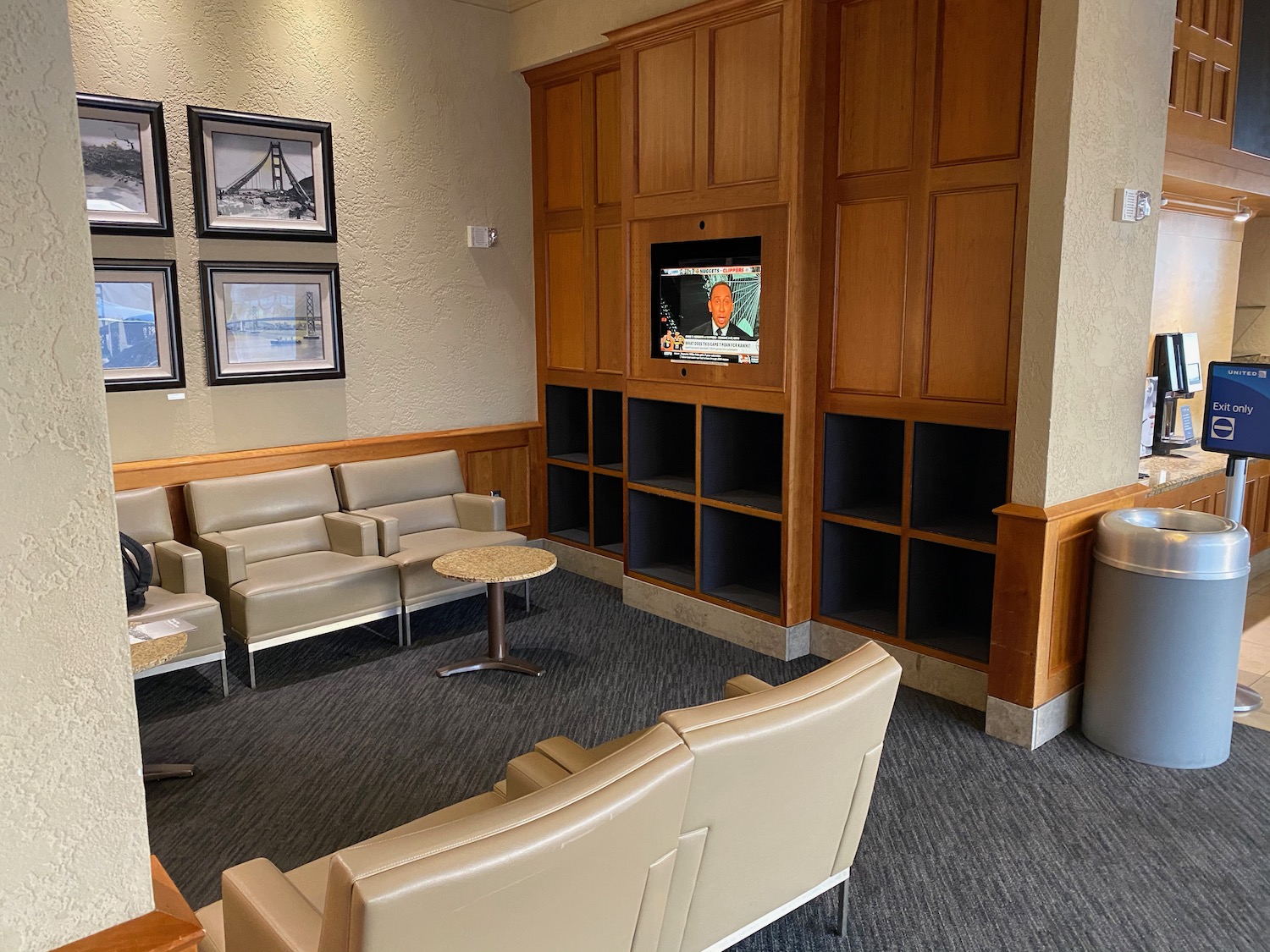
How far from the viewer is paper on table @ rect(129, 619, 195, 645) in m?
3.47

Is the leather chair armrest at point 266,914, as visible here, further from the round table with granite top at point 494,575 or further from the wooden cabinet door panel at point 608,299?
the wooden cabinet door panel at point 608,299

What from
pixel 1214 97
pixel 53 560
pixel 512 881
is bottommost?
pixel 512 881

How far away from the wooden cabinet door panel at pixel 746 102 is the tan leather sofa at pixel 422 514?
2.31 metres

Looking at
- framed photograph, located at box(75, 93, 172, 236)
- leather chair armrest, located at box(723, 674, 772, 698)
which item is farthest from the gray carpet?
framed photograph, located at box(75, 93, 172, 236)

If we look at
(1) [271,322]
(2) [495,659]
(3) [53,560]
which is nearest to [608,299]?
(1) [271,322]

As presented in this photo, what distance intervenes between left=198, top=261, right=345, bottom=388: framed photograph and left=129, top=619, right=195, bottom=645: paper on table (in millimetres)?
1775

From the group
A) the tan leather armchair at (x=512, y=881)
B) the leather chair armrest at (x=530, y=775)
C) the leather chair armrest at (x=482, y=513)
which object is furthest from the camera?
the leather chair armrest at (x=482, y=513)

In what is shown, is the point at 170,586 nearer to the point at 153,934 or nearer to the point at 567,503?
the point at 567,503

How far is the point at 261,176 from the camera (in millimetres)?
5105

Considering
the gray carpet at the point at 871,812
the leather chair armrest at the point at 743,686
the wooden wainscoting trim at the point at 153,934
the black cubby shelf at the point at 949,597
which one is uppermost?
the wooden wainscoting trim at the point at 153,934

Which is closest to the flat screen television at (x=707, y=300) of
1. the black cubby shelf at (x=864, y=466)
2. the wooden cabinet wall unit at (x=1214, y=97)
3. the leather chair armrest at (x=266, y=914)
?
the black cubby shelf at (x=864, y=466)

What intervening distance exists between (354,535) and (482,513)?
2.66ft

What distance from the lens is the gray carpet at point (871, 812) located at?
2711mm

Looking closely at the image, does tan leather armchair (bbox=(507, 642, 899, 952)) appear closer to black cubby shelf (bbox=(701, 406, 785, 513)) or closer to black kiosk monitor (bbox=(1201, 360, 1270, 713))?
black cubby shelf (bbox=(701, 406, 785, 513))
